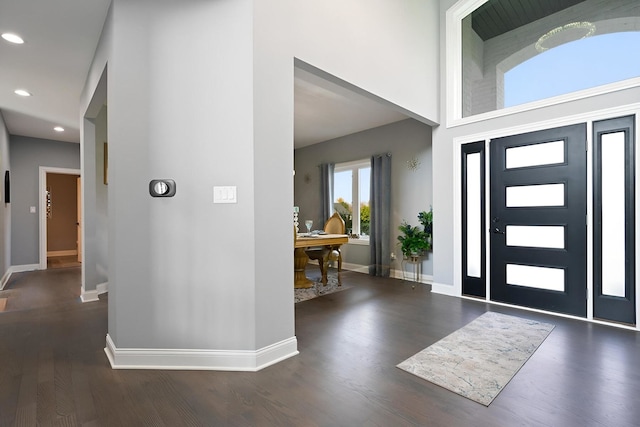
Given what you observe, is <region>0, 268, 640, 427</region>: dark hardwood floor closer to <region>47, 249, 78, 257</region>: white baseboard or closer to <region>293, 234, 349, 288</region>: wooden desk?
<region>293, 234, 349, 288</region>: wooden desk

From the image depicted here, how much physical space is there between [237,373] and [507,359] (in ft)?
6.60

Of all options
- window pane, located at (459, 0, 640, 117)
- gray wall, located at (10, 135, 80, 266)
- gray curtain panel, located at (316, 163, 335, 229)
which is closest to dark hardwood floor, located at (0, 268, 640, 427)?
window pane, located at (459, 0, 640, 117)

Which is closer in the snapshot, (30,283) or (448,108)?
(448,108)

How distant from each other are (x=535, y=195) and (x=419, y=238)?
5.43 feet

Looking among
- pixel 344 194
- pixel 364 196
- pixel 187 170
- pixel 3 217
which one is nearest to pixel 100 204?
pixel 3 217

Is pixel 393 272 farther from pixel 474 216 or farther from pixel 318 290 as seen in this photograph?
pixel 474 216

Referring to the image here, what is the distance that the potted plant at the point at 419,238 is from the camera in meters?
4.68

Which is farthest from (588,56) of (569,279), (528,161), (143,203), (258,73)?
(143,203)

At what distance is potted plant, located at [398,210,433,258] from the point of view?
4.68 metres

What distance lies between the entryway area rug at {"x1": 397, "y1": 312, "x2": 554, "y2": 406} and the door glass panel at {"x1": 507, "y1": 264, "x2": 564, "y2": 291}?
56 centimetres

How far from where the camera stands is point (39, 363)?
88.0 inches

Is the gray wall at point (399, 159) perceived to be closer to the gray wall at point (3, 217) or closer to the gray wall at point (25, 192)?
the gray wall at point (3, 217)

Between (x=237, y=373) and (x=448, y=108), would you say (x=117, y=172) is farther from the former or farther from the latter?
(x=448, y=108)

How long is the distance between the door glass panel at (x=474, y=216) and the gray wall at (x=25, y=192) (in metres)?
7.90
